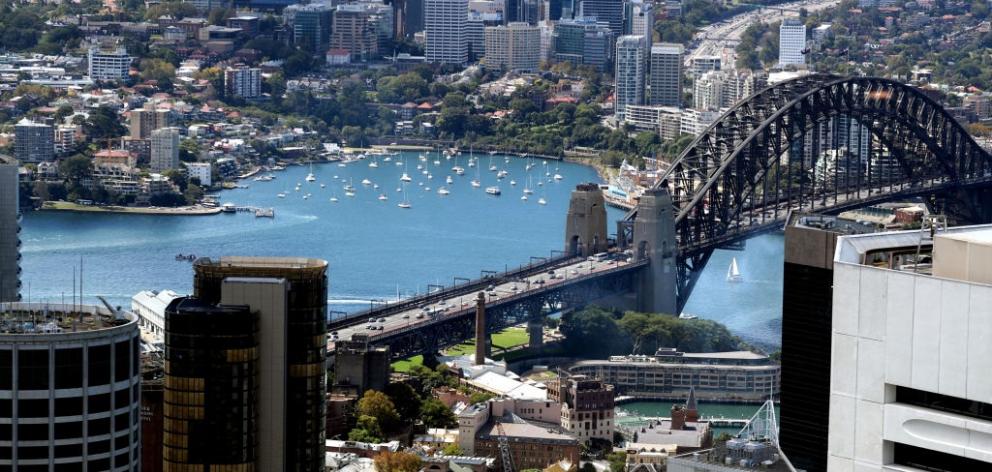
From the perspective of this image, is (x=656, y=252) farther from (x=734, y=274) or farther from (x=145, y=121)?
(x=145, y=121)

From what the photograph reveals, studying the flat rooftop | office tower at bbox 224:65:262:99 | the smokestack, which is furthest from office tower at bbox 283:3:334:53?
the flat rooftop

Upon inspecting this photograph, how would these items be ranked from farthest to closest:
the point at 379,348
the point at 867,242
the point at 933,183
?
the point at 933,183 < the point at 379,348 < the point at 867,242

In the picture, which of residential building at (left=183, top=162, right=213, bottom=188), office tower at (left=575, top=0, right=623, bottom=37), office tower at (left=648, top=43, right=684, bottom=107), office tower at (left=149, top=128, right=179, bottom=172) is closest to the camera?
residential building at (left=183, top=162, right=213, bottom=188)

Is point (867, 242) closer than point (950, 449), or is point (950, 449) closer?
point (950, 449)

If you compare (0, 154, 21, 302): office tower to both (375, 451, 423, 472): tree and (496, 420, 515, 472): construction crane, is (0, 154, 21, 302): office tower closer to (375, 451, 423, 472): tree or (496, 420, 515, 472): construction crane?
(375, 451, 423, 472): tree

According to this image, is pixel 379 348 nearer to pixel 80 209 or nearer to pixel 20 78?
pixel 80 209

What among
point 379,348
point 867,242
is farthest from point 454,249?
point 867,242

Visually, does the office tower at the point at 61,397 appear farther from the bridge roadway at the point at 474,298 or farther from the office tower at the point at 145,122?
the office tower at the point at 145,122
